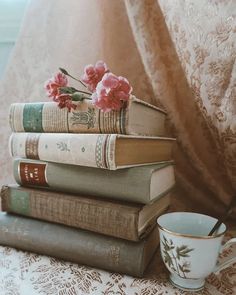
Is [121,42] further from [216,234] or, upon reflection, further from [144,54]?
[216,234]

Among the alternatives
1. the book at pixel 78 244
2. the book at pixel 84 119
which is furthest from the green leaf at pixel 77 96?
the book at pixel 78 244

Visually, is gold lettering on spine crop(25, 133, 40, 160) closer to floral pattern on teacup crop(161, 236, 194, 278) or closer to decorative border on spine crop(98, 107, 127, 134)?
decorative border on spine crop(98, 107, 127, 134)

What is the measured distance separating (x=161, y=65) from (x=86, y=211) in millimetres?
423

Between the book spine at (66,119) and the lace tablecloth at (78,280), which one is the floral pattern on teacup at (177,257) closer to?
the lace tablecloth at (78,280)

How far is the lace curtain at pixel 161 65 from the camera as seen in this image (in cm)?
63

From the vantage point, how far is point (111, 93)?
18.3 inches

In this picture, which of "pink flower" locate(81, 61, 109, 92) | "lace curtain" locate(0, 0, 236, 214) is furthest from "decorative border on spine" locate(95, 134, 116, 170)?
"lace curtain" locate(0, 0, 236, 214)

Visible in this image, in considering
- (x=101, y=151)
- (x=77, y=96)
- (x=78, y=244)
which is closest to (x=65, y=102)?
(x=77, y=96)

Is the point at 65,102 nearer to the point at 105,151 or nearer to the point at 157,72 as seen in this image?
the point at 105,151

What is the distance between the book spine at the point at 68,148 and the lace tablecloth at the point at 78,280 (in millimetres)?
185

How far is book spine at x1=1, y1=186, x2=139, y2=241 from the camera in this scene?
483mm

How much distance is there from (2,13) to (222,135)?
0.77 metres

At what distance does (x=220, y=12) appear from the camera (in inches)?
22.5

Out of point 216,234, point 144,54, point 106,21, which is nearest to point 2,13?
point 106,21
